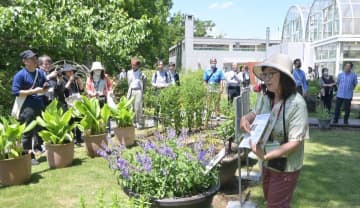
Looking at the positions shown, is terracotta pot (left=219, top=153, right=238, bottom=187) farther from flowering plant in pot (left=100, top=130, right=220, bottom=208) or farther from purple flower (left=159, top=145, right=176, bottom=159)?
purple flower (left=159, top=145, right=176, bottom=159)

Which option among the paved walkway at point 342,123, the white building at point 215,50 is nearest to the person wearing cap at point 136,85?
the paved walkway at point 342,123

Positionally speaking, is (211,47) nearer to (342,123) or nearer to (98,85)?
(342,123)

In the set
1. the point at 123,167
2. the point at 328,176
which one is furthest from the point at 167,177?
the point at 328,176

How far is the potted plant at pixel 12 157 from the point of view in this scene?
4.18m

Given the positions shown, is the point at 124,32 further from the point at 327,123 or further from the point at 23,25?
the point at 327,123

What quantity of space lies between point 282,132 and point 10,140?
342 centimetres

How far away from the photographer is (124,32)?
894 cm

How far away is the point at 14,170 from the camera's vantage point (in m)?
4.34

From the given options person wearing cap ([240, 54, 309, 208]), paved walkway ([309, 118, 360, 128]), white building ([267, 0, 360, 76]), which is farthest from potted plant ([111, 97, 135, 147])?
white building ([267, 0, 360, 76])

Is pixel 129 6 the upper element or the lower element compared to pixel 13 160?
upper

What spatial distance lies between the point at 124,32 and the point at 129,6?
36.1 ft

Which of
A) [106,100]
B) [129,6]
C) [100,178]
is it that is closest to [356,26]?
[129,6]

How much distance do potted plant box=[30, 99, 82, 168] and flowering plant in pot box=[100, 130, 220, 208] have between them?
2110 mm

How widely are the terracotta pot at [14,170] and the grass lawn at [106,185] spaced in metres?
0.10
